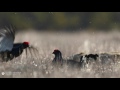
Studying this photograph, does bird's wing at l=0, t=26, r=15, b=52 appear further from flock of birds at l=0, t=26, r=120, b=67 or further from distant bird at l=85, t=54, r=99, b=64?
distant bird at l=85, t=54, r=99, b=64

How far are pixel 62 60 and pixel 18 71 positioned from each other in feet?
3.23

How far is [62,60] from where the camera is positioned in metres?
9.62

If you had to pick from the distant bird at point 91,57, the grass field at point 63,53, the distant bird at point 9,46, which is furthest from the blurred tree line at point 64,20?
the distant bird at point 91,57

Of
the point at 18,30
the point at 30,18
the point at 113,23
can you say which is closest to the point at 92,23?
the point at 113,23

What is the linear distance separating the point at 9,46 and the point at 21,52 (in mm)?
326

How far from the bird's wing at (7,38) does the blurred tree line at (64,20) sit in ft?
16.8

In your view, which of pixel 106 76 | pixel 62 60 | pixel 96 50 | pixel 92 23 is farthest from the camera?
pixel 92 23

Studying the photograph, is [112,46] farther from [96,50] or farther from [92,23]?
[92,23]

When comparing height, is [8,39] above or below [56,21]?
below

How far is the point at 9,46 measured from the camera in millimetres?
9688

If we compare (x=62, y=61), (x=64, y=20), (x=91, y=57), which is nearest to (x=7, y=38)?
(x=62, y=61)

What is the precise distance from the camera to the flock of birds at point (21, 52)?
9547mm

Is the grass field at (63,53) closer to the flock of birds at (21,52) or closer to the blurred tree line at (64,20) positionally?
the flock of birds at (21,52)

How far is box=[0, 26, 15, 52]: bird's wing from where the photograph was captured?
9.65m
